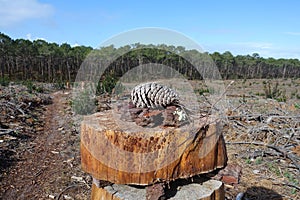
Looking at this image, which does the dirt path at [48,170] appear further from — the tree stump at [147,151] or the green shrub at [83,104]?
the tree stump at [147,151]

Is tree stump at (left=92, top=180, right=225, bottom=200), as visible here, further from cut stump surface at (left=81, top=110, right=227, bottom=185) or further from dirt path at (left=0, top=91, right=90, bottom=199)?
dirt path at (left=0, top=91, right=90, bottom=199)

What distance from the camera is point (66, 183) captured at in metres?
3.35

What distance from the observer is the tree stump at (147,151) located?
Answer: 53.9 inches

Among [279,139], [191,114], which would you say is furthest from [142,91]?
[279,139]

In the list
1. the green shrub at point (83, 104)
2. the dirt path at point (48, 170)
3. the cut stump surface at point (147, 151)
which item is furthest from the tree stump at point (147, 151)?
the green shrub at point (83, 104)

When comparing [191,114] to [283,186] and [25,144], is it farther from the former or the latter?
[25,144]

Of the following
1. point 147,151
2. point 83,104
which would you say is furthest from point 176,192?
point 83,104

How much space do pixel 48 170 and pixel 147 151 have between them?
285 cm

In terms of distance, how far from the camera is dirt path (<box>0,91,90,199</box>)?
3111mm

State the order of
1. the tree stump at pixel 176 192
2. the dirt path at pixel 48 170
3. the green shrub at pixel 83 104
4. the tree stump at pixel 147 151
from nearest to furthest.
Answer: the tree stump at pixel 147 151 → the tree stump at pixel 176 192 → the dirt path at pixel 48 170 → the green shrub at pixel 83 104

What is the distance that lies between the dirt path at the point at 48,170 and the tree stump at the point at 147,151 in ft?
5.79

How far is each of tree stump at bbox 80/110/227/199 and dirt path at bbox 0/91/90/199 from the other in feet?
5.79

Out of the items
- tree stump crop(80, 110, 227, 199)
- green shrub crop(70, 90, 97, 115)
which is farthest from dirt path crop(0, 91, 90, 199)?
tree stump crop(80, 110, 227, 199)

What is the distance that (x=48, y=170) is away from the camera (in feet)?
12.3
